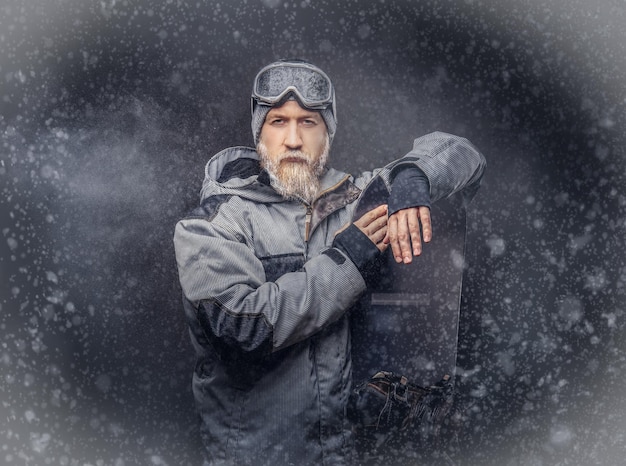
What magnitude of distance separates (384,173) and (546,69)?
46 centimetres

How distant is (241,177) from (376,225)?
311mm

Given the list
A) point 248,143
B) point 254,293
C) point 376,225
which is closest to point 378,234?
point 376,225

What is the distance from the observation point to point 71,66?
1.74 m

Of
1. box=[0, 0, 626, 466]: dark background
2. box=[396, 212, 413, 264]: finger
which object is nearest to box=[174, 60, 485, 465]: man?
box=[396, 212, 413, 264]: finger

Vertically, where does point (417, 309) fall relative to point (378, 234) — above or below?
below

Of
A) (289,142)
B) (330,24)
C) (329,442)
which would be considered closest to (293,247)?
(289,142)

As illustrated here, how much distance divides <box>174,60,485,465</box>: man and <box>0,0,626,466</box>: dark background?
103mm

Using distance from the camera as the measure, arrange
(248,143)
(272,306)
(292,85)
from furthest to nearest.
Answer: (248,143) < (292,85) < (272,306)

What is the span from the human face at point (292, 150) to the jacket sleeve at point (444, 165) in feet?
0.49

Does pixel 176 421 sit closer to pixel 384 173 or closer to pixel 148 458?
pixel 148 458

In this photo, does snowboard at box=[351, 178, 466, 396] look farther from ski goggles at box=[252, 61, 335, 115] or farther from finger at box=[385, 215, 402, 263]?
ski goggles at box=[252, 61, 335, 115]

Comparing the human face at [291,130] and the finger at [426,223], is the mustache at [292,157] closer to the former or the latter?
the human face at [291,130]

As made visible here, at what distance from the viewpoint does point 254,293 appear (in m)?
1.52

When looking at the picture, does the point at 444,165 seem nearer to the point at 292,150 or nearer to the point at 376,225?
the point at 376,225
